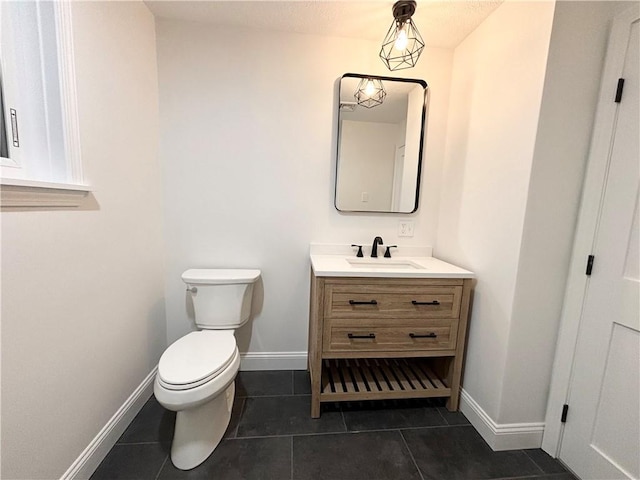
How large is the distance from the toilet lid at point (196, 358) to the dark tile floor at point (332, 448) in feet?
1.49

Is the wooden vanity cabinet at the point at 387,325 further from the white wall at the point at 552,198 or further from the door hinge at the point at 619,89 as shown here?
the door hinge at the point at 619,89

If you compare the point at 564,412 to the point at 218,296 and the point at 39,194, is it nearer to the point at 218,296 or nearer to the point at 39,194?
the point at 218,296

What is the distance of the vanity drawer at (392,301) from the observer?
4.80 ft

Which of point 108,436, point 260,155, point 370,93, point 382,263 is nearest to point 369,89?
point 370,93

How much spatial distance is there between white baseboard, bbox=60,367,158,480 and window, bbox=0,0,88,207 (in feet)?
3.49

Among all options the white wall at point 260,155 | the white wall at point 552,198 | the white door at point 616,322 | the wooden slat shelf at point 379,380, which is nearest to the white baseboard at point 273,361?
the white wall at point 260,155

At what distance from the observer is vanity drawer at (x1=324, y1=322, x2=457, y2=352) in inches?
58.6

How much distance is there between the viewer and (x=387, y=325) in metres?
1.50

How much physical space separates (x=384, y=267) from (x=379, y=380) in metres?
0.71

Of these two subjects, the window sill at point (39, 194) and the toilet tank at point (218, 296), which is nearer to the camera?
the window sill at point (39, 194)

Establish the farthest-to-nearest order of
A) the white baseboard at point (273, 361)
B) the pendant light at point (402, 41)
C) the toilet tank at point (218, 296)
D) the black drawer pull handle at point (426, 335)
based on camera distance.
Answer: the white baseboard at point (273, 361), the toilet tank at point (218, 296), the black drawer pull handle at point (426, 335), the pendant light at point (402, 41)

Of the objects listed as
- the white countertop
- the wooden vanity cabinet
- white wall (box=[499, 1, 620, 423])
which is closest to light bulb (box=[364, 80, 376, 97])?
white wall (box=[499, 1, 620, 423])

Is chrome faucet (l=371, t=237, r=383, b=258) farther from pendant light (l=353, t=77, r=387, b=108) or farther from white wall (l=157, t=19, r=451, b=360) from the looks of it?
pendant light (l=353, t=77, r=387, b=108)

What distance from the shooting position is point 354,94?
5.90 feet
